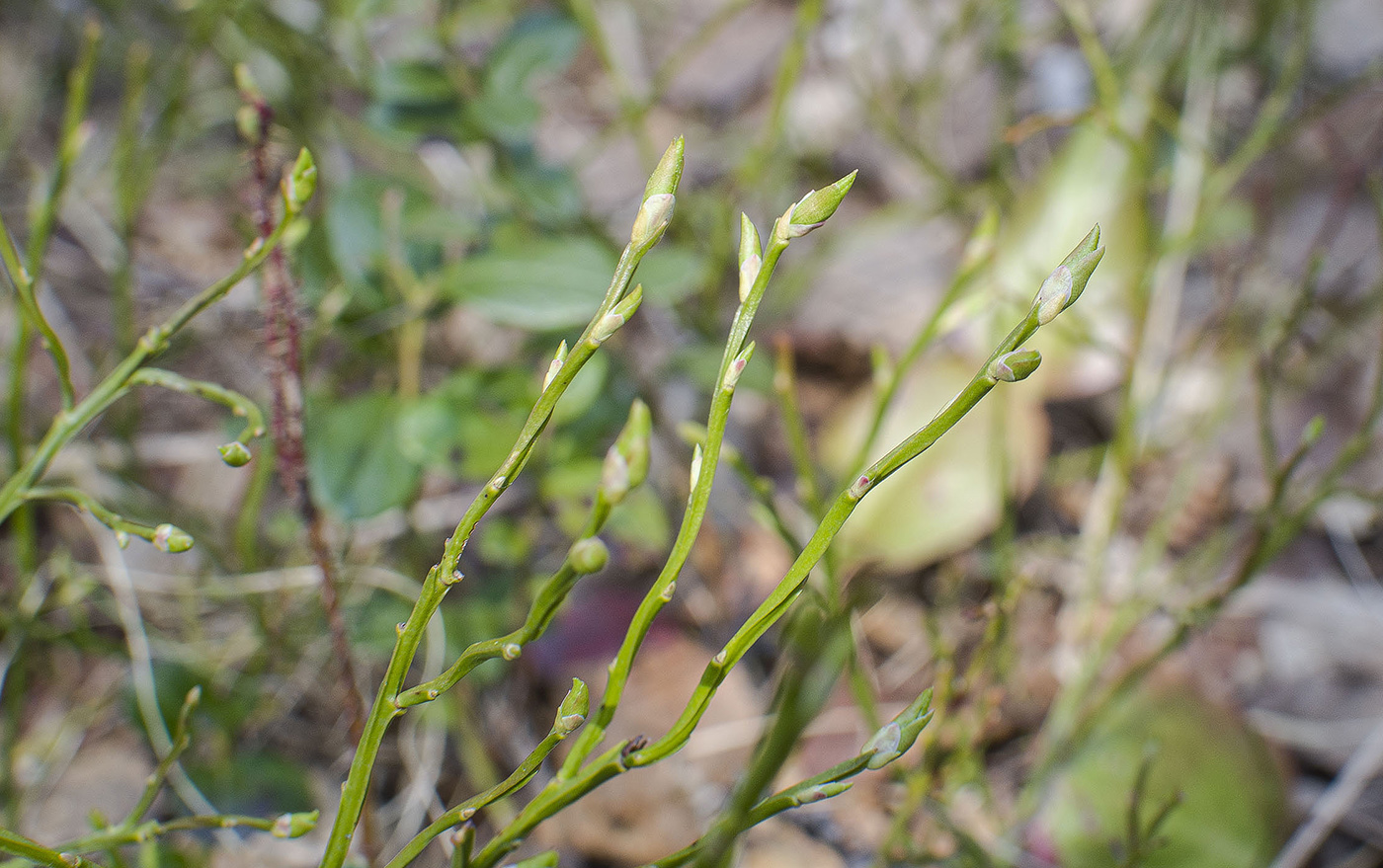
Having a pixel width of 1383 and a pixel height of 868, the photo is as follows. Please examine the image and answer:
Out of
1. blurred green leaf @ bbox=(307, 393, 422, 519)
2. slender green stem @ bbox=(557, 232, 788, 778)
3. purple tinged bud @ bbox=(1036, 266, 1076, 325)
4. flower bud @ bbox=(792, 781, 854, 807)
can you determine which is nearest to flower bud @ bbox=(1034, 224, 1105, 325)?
purple tinged bud @ bbox=(1036, 266, 1076, 325)

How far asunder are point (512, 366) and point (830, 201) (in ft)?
1.84

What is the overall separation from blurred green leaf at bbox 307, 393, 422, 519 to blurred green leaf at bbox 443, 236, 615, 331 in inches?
5.3

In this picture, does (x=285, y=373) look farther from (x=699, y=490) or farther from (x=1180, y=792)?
(x=1180, y=792)

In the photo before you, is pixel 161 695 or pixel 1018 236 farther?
pixel 1018 236

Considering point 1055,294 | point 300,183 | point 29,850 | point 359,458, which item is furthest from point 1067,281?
point 359,458

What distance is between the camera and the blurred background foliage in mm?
808

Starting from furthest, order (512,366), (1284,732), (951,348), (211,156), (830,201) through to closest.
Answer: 1. (211,156)
2. (951,348)
3. (1284,732)
4. (512,366)
5. (830,201)

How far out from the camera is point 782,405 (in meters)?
0.62

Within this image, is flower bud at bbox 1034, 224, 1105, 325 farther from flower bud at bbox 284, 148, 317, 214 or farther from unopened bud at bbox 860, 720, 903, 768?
flower bud at bbox 284, 148, 317, 214

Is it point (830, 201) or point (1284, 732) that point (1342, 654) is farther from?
point (830, 201)

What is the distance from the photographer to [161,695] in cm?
85

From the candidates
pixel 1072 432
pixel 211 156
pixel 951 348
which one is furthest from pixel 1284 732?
pixel 211 156

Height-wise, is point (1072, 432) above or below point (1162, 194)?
below

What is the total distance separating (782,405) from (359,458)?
0.38 metres
